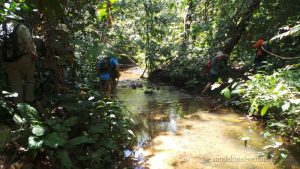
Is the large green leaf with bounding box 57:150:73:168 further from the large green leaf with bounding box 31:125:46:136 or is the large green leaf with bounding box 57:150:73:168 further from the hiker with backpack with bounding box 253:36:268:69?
the hiker with backpack with bounding box 253:36:268:69

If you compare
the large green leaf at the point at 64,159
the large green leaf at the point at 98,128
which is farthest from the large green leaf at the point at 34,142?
the large green leaf at the point at 98,128

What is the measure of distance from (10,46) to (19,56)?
8.3 inches

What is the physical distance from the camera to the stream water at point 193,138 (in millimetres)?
5688

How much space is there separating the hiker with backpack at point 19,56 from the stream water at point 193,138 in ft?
7.08

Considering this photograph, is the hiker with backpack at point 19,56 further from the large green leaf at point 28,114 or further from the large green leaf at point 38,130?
the large green leaf at point 38,130

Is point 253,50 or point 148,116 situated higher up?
point 253,50

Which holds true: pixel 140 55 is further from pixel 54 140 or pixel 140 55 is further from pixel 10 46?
pixel 54 140

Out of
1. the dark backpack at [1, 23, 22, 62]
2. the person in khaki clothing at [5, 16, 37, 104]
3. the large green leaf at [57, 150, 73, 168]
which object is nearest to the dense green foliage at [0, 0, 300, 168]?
the large green leaf at [57, 150, 73, 168]

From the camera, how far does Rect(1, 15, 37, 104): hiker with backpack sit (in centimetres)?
534

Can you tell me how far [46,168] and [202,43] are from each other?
1214 centimetres

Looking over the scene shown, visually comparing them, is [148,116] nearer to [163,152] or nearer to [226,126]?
[226,126]

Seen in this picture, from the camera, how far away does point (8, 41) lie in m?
5.38

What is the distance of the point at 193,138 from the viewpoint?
23.0 ft

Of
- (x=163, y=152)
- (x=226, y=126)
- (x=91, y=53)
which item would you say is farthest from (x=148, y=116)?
(x=91, y=53)
